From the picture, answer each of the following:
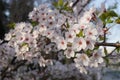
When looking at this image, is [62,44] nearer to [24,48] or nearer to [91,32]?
[91,32]

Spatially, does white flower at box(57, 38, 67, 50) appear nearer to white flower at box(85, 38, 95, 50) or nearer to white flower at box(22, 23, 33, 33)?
white flower at box(85, 38, 95, 50)

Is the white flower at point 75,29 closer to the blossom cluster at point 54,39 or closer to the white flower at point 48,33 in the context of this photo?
the blossom cluster at point 54,39

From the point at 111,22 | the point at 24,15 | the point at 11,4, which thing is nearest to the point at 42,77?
the point at 111,22

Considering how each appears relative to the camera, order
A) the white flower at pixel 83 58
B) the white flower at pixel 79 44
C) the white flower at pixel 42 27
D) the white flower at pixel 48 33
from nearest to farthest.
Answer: the white flower at pixel 79 44, the white flower at pixel 83 58, the white flower at pixel 48 33, the white flower at pixel 42 27

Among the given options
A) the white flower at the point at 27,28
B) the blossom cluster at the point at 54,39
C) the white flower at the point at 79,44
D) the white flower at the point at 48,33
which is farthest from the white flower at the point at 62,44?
the white flower at the point at 27,28

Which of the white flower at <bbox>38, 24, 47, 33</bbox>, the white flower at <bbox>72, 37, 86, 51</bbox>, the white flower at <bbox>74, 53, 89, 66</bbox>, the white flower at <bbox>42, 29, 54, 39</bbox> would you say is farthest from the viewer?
the white flower at <bbox>38, 24, 47, 33</bbox>

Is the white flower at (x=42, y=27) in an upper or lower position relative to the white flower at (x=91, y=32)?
upper


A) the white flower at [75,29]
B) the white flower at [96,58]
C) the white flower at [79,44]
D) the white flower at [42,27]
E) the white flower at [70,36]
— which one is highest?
the white flower at [42,27]

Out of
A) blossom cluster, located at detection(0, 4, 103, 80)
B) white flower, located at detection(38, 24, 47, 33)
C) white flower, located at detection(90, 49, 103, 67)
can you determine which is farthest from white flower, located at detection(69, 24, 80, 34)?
white flower, located at detection(38, 24, 47, 33)

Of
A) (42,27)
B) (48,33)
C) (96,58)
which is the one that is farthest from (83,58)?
(42,27)
